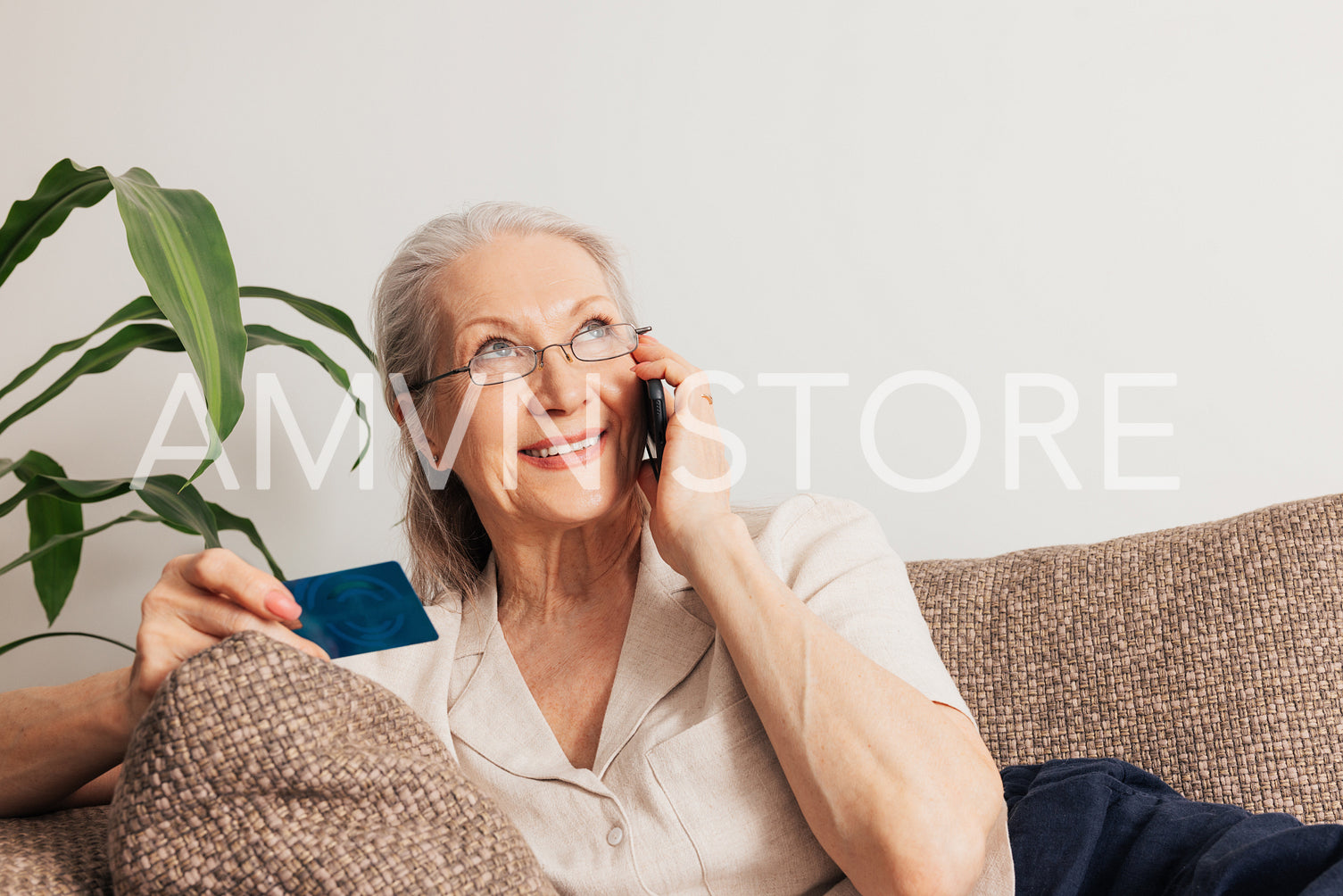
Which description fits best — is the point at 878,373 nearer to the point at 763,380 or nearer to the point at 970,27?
the point at 763,380

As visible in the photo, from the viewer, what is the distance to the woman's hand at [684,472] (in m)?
1.05

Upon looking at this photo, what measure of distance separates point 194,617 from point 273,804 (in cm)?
26

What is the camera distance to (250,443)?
1.90 meters

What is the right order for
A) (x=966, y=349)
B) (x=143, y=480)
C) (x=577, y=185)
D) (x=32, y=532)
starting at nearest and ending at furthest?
(x=143, y=480), (x=32, y=532), (x=966, y=349), (x=577, y=185)

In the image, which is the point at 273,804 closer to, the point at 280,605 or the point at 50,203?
the point at 280,605

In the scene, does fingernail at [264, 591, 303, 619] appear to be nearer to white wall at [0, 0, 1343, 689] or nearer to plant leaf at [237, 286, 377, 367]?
plant leaf at [237, 286, 377, 367]

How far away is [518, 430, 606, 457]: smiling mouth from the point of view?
1158mm

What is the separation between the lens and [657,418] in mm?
1160

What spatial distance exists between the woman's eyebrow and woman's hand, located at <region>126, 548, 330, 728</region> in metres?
0.42

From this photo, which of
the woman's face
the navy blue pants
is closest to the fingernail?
the woman's face

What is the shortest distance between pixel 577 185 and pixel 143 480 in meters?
→ 0.93

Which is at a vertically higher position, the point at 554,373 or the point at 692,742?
the point at 554,373

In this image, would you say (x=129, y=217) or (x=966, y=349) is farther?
(x=966, y=349)

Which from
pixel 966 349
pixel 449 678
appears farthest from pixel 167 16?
pixel 966 349
